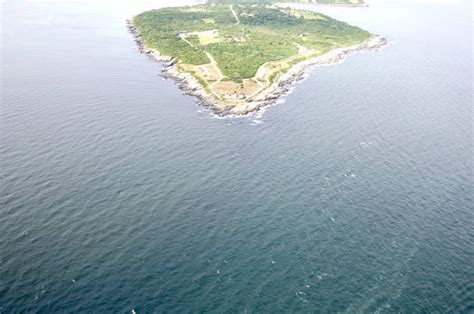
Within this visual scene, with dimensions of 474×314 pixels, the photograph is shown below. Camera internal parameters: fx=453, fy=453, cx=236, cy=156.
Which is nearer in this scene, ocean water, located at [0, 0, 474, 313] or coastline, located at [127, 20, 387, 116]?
ocean water, located at [0, 0, 474, 313]

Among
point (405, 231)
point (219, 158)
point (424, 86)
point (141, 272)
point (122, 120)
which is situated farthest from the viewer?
point (424, 86)

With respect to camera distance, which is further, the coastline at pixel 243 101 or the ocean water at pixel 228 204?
the coastline at pixel 243 101

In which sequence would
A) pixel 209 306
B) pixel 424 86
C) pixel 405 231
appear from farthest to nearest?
pixel 424 86 → pixel 405 231 → pixel 209 306

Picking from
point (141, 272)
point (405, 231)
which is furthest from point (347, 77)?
point (141, 272)

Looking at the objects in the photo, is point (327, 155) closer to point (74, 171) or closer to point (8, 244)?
point (74, 171)

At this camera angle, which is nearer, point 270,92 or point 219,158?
point 219,158

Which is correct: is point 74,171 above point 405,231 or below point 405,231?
above

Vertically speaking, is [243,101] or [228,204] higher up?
[228,204]

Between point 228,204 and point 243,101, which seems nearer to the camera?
point 228,204
